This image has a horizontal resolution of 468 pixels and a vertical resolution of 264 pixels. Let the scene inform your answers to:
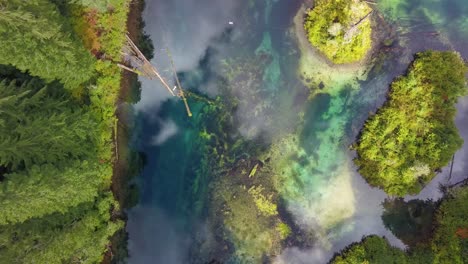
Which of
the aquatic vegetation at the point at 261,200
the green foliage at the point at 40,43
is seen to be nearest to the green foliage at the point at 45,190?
the green foliage at the point at 40,43

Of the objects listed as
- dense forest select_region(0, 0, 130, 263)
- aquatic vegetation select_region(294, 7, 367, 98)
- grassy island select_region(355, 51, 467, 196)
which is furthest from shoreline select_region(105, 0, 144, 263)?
grassy island select_region(355, 51, 467, 196)

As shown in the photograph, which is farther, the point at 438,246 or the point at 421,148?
the point at 438,246

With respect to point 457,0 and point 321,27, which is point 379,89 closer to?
point 321,27

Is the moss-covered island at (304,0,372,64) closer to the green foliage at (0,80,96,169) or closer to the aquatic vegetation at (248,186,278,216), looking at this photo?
the aquatic vegetation at (248,186,278,216)

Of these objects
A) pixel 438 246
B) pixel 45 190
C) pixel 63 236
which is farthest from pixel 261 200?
pixel 45 190

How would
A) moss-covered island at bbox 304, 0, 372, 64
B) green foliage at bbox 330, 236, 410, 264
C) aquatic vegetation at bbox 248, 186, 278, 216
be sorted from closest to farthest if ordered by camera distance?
moss-covered island at bbox 304, 0, 372, 64 < green foliage at bbox 330, 236, 410, 264 < aquatic vegetation at bbox 248, 186, 278, 216

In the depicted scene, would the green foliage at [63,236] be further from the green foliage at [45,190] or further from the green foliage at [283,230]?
the green foliage at [283,230]

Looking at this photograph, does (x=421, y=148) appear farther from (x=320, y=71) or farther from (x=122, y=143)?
(x=122, y=143)
